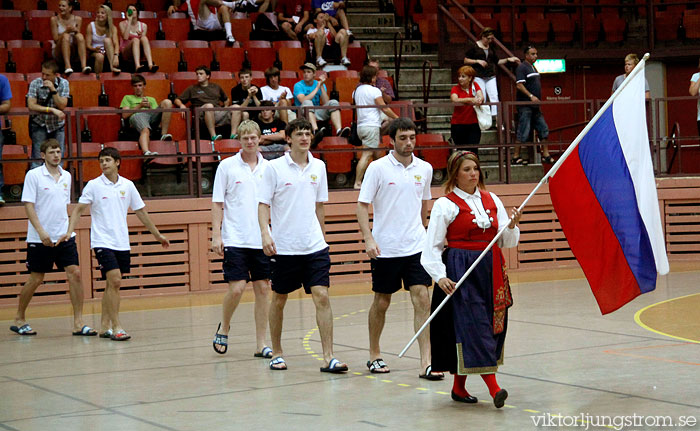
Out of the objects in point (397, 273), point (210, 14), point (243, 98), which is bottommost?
point (397, 273)

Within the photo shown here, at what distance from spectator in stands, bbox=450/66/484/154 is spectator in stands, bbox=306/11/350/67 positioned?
330 centimetres

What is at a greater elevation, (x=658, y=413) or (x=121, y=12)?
(x=121, y=12)

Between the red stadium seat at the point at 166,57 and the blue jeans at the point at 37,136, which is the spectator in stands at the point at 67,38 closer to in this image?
the red stadium seat at the point at 166,57

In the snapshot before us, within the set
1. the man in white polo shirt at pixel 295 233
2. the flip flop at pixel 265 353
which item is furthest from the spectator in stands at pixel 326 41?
the man in white polo shirt at pixel 295 233

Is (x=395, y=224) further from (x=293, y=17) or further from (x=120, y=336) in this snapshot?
(x=293, y=17)

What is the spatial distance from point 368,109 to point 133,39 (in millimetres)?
4377

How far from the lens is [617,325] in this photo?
10.5 metres

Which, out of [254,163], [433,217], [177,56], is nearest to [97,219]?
[254,163]

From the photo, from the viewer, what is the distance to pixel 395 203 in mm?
8320

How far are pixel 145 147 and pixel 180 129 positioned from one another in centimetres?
61

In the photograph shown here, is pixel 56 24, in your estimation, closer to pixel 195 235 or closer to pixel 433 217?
pixel 195 235

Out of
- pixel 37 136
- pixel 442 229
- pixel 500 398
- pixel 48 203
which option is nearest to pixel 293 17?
pixel 37 136

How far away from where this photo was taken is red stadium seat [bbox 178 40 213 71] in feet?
59.0

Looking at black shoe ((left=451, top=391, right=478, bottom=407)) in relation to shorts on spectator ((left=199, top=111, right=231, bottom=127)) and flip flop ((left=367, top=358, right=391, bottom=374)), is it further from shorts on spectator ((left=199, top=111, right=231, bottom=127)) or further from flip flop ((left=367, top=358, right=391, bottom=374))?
shorts on spectator ((left=199, top=111, right=231, bottom=127))
